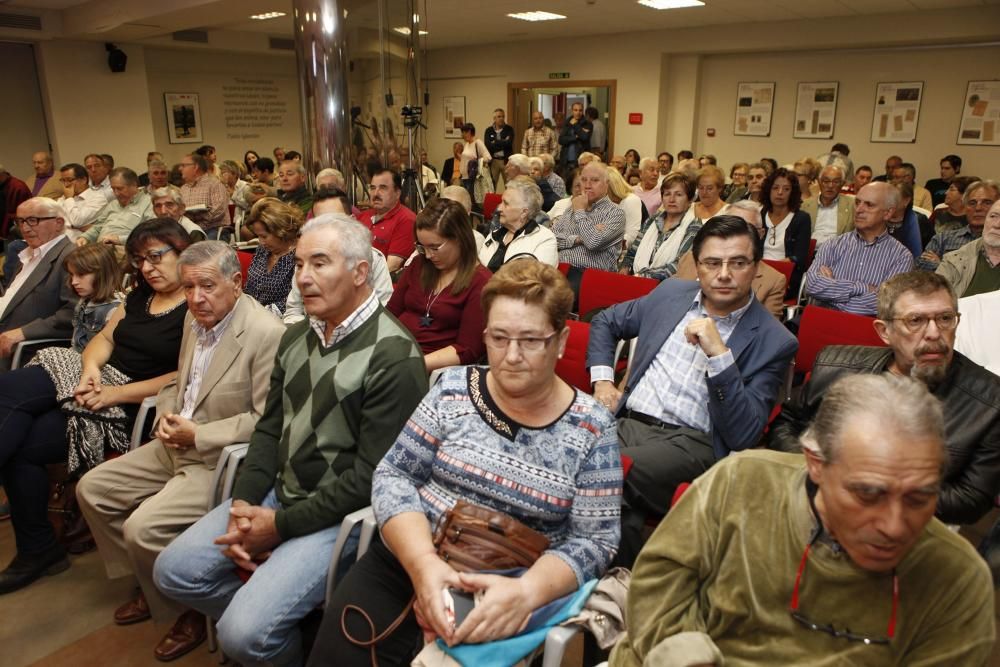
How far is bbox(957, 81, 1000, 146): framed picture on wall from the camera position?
28.7ft

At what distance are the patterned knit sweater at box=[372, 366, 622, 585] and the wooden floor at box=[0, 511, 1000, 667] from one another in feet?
3.03

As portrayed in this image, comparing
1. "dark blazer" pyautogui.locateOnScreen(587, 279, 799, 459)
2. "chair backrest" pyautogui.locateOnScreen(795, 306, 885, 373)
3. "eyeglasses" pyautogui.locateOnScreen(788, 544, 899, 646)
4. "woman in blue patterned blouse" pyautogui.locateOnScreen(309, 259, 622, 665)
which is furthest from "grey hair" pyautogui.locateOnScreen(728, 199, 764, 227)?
"eyeglasses" pyautogui.locateOnScreen(788, 544, 899, 646)

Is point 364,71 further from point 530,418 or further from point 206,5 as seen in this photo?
point 530,418

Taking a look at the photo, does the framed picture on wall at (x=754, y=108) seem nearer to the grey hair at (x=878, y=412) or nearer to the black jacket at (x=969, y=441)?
the black jacket at (x=969, y=441)

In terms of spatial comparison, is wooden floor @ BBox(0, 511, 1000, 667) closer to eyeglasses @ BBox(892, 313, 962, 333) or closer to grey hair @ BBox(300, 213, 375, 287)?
eyeglasses @ BBox(892, 313, 962, 333)

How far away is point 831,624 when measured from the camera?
1.13m

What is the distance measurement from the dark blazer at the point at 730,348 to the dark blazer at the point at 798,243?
8.25 ft

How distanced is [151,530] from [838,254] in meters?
3.73

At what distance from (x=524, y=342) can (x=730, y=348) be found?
960mm

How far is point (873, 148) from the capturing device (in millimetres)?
9844

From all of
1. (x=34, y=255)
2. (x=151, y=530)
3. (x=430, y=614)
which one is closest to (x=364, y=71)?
(x=34, y=255)

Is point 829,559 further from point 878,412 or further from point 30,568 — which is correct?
point 30,568

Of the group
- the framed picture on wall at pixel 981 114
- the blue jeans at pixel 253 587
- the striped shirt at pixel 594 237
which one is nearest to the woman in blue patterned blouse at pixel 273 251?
the blue jeans at pixel 253 587

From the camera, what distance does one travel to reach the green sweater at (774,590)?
1.08 metres
